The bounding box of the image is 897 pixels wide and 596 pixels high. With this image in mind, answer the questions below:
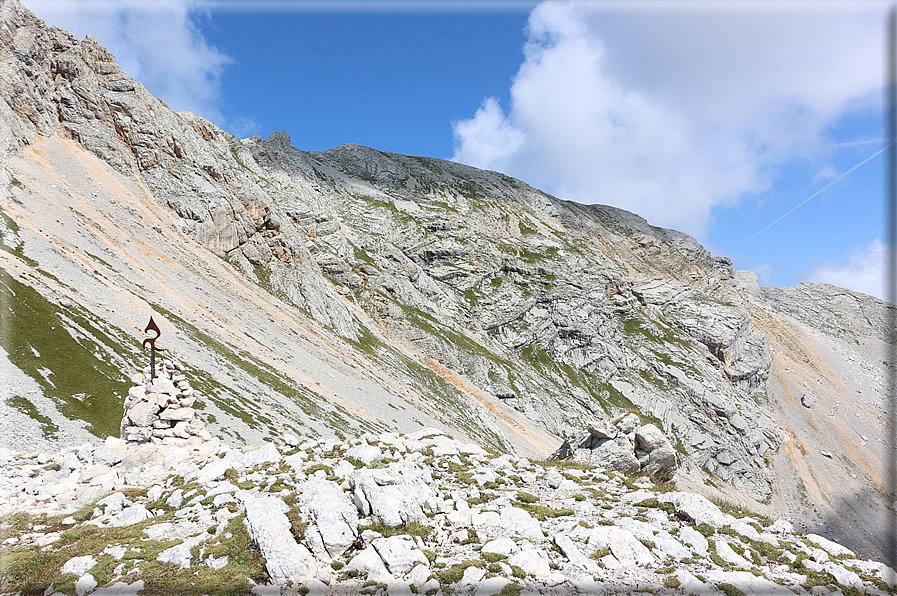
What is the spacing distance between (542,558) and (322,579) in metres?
5.87

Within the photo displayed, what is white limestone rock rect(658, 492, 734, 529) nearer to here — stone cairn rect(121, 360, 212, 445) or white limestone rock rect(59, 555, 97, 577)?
white limestone rock rect(59, 555, 97, 577)

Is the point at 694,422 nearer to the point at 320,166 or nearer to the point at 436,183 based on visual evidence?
the point at 436,183

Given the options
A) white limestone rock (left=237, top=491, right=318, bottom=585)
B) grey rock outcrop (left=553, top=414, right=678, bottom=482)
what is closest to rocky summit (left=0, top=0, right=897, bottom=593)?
white limestone rock (left=237, top=491, right=318, bottom=585)

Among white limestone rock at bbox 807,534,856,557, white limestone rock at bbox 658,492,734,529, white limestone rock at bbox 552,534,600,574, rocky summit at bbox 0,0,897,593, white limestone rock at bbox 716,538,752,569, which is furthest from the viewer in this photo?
rocky summit at bbox 0,0,897,593

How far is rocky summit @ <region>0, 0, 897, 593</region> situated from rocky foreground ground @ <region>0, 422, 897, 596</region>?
16 cm

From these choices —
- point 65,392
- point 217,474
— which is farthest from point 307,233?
point 217,474

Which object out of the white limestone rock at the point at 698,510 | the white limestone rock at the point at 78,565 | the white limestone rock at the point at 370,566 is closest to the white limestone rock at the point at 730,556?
the white limestone rock at the point at 698,510

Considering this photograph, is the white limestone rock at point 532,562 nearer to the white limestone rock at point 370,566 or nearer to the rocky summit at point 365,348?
the rocky summit at point 365,348

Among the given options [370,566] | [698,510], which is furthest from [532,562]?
[698,510]

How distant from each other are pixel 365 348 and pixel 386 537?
2853 inches

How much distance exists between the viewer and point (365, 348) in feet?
272

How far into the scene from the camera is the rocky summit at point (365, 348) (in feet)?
52.5

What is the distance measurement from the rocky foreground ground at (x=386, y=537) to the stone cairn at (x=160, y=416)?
346cm

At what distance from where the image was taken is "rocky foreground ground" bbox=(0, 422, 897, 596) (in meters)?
10.4
